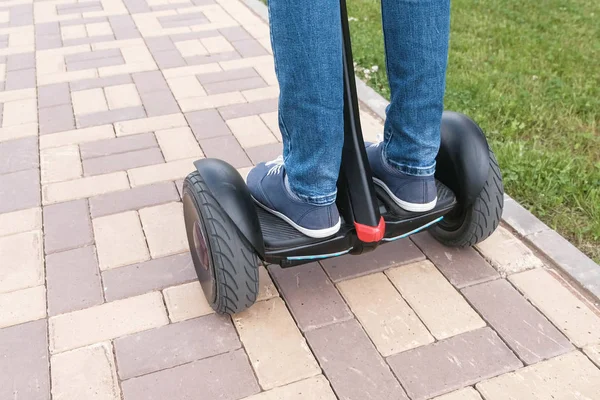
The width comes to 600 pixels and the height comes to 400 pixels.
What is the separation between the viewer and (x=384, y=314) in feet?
6.25

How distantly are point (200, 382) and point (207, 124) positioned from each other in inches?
67.1

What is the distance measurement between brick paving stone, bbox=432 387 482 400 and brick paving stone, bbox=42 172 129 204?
5.20 ft

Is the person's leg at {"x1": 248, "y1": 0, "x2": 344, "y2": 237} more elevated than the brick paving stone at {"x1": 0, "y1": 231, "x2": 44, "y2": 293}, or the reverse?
the person's leg at {"x1": 248, "y1": 0, "x2": 344, "y2": 237}

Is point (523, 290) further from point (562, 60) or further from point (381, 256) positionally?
point (562, 60)

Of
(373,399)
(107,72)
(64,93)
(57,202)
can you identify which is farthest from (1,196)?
(373,399)

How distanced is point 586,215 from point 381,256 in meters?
0.83

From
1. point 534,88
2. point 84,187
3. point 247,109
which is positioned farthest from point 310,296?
point 534,88

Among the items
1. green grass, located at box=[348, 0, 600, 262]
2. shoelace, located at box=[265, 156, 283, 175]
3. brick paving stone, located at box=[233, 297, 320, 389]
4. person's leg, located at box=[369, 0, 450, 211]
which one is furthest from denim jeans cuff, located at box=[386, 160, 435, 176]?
green grass, located at box=[348, 0, 600, 262]

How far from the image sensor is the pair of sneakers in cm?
171

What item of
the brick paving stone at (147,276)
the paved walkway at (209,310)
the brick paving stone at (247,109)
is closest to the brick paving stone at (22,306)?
the paved walkway at (209,310)

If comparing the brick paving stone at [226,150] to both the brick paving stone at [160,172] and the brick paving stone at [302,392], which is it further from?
the brick paving stone at [302,392]

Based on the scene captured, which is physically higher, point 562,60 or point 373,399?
point 373,399

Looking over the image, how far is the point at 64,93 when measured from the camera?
358 cm

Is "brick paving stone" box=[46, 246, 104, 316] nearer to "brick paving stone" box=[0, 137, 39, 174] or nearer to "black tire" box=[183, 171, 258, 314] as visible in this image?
"black tire" box=[183, 171, 258, 314]
